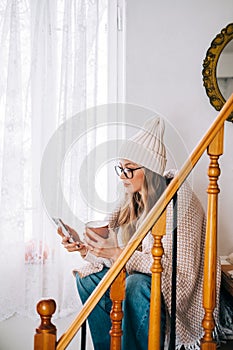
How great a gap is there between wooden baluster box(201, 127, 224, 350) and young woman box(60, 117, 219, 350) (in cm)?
16

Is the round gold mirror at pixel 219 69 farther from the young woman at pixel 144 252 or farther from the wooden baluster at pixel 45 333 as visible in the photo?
the wooden baluster at pixel 45 333

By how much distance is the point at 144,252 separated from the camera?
246 cm

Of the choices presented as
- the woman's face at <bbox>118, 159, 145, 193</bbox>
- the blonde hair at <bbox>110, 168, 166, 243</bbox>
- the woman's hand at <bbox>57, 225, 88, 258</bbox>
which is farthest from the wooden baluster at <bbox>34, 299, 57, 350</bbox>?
the woman's face at <bbox>118, 159, 145, 193</bbox>

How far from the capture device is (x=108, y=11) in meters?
3.21

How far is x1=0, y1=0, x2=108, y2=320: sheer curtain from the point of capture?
3.13m

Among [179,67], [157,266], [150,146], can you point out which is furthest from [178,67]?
[157,266]

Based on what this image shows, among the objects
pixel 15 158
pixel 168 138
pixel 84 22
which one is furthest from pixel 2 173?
pixel 168 138

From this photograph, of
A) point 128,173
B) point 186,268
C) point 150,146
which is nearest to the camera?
point 150,146

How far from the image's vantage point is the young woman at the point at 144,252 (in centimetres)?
196

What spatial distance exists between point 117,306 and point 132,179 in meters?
0.48

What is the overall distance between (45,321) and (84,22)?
5.72 ft

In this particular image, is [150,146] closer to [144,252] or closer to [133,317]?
[144,252]

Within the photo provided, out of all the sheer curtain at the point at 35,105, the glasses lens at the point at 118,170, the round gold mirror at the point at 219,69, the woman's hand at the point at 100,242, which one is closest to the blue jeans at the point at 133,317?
the woman's hand at the point at 100,242

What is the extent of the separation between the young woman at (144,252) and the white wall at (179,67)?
2.60ft
